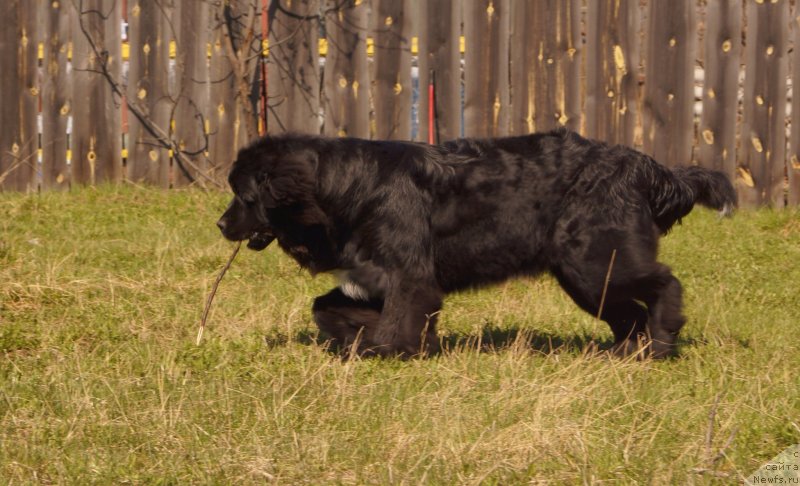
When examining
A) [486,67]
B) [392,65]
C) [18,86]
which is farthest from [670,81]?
[18,86]

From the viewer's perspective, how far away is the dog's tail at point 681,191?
642cm

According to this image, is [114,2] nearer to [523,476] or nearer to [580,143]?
[580,143]

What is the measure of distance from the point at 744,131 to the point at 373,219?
17.5 feet

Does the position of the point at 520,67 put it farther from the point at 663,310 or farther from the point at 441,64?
the point at 663,310

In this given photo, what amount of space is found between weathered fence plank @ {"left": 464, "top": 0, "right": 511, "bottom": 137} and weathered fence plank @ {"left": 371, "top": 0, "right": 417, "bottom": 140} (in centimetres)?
53

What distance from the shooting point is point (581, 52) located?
10523 mm

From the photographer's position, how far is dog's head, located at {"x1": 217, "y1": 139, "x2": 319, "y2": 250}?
6.24 m

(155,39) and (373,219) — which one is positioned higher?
(155,39)

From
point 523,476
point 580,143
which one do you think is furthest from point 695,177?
point 523,476

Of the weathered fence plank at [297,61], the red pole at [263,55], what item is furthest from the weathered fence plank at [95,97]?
the weathered fence plank at [297,61]

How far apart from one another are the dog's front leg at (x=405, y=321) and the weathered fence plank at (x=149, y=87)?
5220 millimetres

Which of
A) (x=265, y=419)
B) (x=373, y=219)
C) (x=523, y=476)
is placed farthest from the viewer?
(x=373, y=219)

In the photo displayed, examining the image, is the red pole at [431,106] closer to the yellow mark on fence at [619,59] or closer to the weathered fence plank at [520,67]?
the weathered fence plank at [520,67]

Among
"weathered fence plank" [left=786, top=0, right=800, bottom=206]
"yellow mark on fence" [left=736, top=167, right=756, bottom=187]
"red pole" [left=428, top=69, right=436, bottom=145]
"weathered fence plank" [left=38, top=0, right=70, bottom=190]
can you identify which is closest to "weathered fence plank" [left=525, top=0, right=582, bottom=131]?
"red pole" [left=428, top=69, right=436, bottom=145]
